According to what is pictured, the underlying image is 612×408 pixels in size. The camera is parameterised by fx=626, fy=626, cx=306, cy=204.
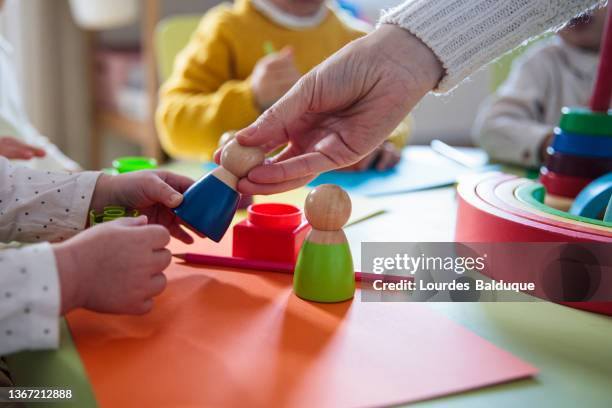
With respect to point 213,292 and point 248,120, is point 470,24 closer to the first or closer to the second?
point 213,292

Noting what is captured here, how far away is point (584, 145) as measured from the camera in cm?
82

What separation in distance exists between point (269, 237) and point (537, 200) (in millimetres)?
317

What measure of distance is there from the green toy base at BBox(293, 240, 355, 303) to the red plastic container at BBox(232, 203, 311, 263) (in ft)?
0.23

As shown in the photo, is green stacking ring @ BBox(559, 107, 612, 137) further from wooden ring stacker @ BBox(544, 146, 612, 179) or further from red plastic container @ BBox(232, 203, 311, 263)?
red plastic container @ BBox(232, 203, 311, 263)

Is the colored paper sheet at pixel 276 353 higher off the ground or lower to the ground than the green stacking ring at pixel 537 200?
lower

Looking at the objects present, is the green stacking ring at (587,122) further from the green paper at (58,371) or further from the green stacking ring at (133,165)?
the green paper at (58,371)

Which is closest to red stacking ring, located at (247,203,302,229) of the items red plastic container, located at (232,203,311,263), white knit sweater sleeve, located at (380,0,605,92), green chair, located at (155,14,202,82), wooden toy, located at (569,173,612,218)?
red plastic container, located at (232,203,311,263)

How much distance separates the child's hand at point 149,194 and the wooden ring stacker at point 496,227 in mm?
289

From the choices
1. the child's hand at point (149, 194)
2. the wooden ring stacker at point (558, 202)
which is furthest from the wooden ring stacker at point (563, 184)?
the child's hand at point (149, 194)

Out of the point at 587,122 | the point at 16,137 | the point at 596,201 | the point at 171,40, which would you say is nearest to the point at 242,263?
the point at 596,201

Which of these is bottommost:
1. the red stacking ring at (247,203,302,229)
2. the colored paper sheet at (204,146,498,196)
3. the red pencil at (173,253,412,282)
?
the red pencil at (173,253,412,282)

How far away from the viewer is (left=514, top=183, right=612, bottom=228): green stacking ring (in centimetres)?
60

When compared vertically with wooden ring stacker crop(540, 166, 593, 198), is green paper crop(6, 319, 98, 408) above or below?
below

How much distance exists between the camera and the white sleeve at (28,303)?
0.44 metres
